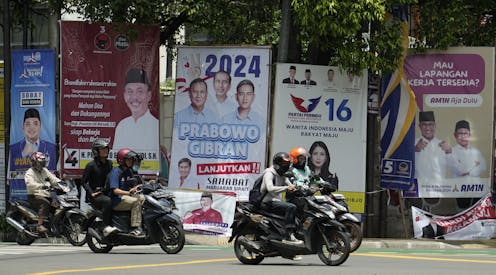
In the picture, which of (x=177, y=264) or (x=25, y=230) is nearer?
(x=177, y=264)

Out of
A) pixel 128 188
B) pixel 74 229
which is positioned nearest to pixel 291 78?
pixel 74 229

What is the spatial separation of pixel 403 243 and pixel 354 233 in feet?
23.5

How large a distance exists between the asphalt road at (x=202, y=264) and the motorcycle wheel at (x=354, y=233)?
0.90ft

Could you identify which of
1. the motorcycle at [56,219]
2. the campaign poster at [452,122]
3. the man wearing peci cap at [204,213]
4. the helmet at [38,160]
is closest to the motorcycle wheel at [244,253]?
the motorcycle at [56,219]

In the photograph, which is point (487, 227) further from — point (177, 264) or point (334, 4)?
point (177, 264)

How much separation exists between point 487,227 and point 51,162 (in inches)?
375

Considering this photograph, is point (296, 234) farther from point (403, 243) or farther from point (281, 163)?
point (403, 243)

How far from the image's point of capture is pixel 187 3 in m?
25.1

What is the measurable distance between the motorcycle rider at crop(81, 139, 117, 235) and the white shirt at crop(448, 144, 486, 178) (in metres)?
8.58

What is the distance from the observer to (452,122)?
2506cm

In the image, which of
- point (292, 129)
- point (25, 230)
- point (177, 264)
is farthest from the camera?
point (292, 129)

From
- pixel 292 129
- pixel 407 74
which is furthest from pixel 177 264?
pixel 407 74

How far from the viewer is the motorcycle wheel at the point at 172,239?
60.6 ft

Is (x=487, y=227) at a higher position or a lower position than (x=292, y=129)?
lower
